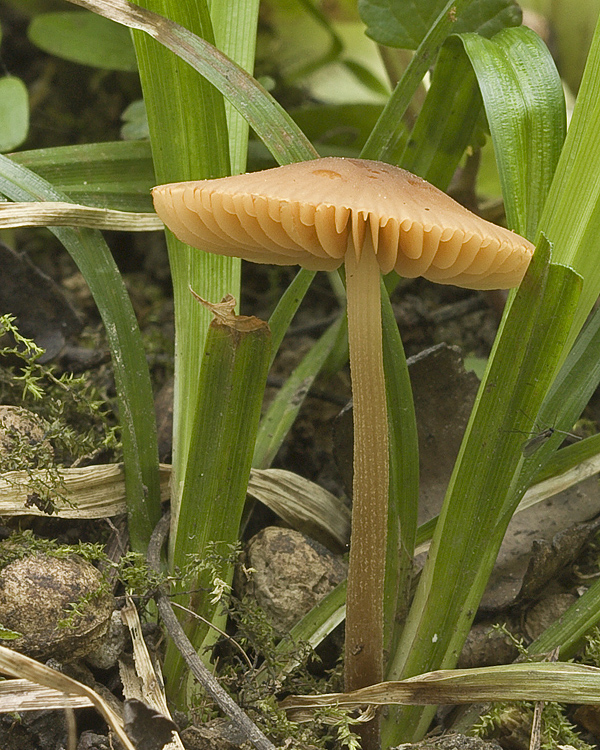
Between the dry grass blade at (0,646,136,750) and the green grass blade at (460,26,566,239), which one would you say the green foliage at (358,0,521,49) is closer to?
the green grass blade at (460,26,566,239)

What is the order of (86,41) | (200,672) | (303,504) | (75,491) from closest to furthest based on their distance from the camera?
(200,672) < (75,491) < (303,504) < (86,41)

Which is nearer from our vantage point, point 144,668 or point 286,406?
point 144,668

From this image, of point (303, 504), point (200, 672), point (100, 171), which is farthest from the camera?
point (100, 171)

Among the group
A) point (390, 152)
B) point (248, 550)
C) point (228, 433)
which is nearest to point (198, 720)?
point (248, 550)

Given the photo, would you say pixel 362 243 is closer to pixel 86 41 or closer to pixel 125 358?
pixel 125 358

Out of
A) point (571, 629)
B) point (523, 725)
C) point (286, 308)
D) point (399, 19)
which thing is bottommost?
point (523, 725)

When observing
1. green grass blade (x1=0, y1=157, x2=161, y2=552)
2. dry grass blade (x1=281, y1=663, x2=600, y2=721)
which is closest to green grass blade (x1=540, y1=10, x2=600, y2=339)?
dry grass blade (x1=281, y1=663, x2=600, y2=721)

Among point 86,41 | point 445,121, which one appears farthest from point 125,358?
point 86,41

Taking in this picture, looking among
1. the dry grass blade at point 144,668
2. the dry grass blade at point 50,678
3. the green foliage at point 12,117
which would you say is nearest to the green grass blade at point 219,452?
the dry grass blade at point 144,668
